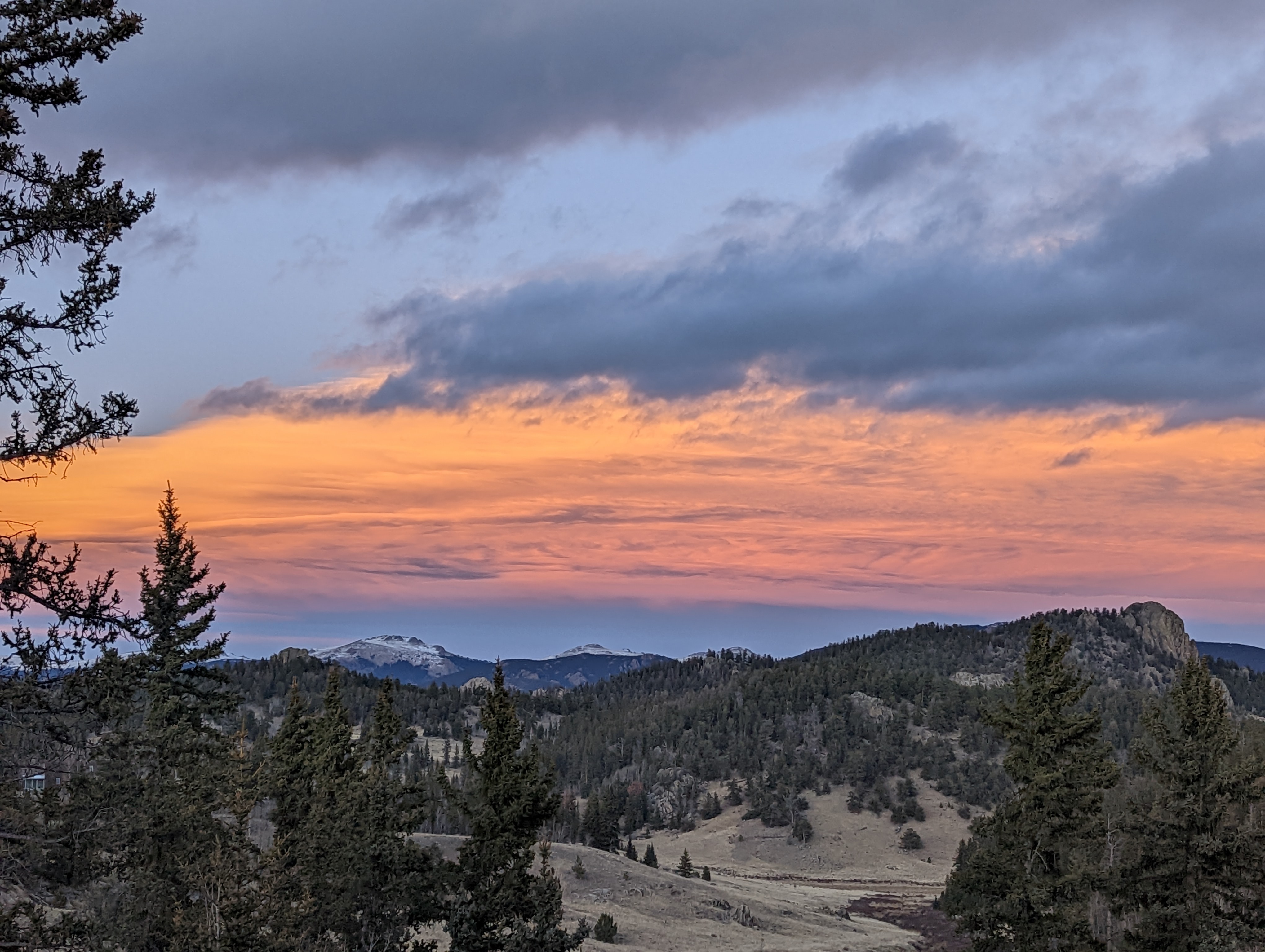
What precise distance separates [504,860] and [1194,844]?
2241 centimetres

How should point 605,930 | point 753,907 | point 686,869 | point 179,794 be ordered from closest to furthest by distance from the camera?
point 179,794, point 605,930, point 753,907, point 686,869

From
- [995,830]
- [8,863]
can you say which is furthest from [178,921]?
[995,830]

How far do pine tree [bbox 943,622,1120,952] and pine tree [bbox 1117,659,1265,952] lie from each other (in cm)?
319

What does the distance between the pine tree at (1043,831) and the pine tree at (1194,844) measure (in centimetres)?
319

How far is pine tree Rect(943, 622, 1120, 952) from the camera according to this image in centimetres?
3066

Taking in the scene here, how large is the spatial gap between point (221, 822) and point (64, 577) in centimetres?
2102

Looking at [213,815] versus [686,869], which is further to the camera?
[686,869]

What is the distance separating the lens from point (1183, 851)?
112 ft

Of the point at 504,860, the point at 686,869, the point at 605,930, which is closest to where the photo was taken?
the point at 504,860

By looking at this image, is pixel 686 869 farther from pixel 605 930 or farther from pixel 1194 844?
pixel 1194 844

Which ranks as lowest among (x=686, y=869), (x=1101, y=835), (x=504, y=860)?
(x=686, y=869)

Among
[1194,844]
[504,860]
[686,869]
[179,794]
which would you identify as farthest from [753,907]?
[179,794]

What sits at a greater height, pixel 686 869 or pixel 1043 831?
pixel 1043 831

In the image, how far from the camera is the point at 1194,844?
3359 cm
